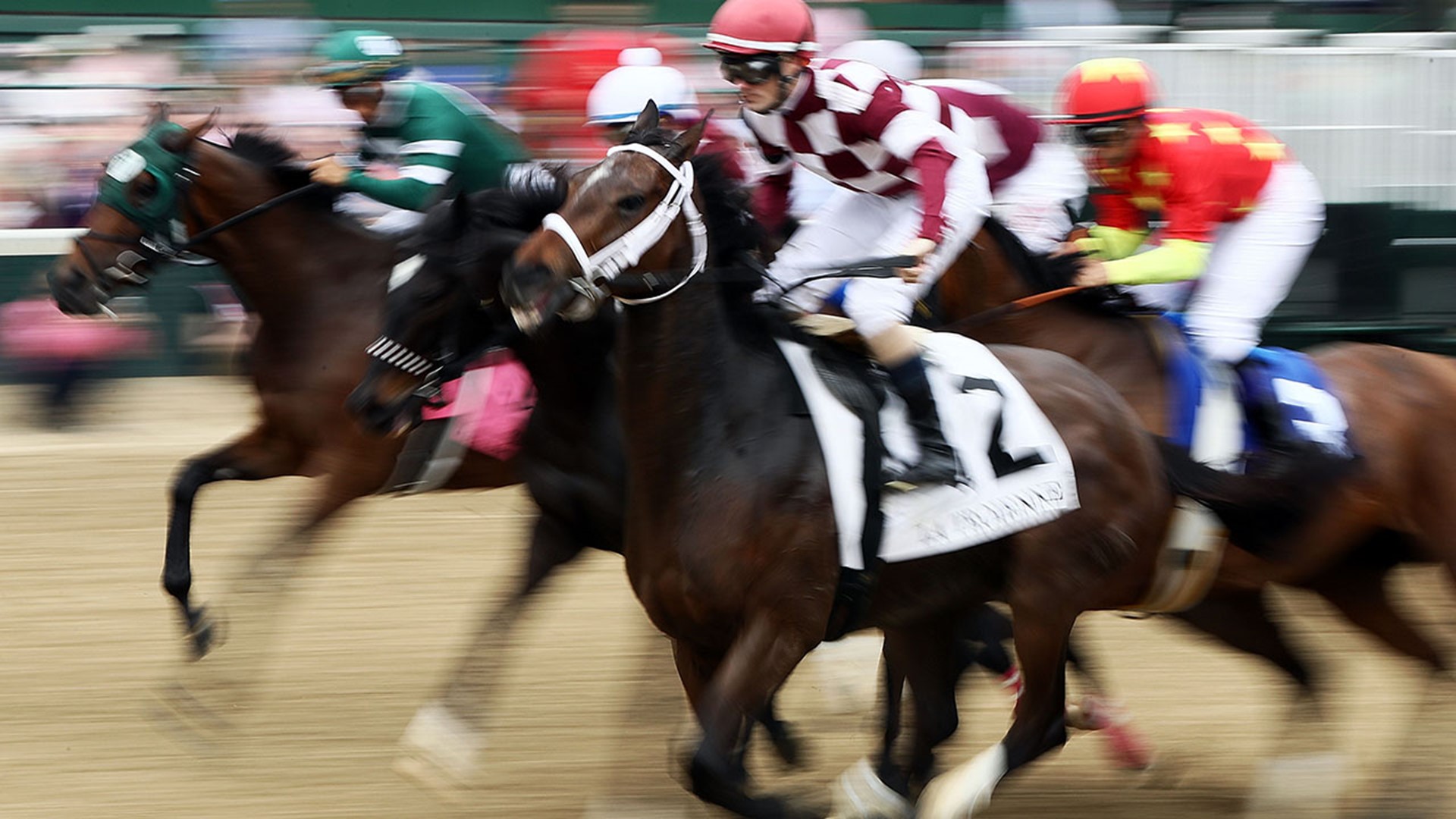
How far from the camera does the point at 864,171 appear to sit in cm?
420

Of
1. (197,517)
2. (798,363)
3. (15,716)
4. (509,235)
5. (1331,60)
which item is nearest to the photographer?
(798,363)

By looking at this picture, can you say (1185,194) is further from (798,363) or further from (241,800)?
(241,800)

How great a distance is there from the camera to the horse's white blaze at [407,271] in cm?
389

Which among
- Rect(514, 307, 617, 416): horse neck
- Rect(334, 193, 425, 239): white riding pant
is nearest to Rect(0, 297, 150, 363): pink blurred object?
Rect(334, 193, 425, 239): white riding pant

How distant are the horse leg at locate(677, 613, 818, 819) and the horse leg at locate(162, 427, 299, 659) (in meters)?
1.88

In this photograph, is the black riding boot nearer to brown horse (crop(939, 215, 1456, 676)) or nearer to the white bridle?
the white bridle

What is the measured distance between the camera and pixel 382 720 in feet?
15.4

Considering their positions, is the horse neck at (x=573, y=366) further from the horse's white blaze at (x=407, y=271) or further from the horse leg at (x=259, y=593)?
A: the horse leg at (x=259, y=593)

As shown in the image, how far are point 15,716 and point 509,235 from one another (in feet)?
6.30

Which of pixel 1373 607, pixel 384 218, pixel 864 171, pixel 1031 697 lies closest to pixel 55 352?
pixel 384 218

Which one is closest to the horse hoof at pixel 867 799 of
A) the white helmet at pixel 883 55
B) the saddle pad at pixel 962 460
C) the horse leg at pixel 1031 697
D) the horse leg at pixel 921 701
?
the horse leg at pixel 921 701

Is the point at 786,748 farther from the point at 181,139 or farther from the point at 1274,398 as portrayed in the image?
the point at 181,139

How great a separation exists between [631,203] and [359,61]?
2023 mm

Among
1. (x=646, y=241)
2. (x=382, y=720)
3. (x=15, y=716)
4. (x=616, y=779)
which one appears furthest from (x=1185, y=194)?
(x=15, y=716)
